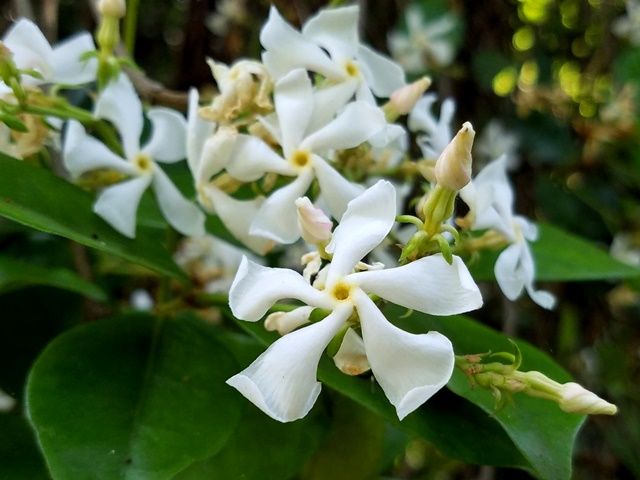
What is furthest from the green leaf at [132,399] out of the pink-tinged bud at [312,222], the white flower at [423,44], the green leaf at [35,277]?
the white flower at [423,44]

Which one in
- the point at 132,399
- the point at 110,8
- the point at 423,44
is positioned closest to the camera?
the point at 132,399

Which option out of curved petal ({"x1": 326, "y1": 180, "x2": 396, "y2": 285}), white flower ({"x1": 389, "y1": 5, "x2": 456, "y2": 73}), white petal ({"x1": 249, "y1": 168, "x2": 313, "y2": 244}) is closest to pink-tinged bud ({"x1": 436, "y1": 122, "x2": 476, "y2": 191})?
curved petal ({"x1": 326, "y1": 180, "x2": 396, "y2": 285})

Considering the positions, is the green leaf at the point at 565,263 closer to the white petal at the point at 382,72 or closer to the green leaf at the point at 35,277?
the white petal at the point at 382,72

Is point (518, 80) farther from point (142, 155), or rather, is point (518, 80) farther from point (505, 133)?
point (142, 155)

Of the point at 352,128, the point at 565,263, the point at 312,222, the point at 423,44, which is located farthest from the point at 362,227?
the point at 423,44

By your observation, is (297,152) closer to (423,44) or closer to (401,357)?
(401,357)

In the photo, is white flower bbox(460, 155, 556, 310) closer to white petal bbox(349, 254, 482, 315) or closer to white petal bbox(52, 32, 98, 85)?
white petal bbox(349, 254, 482, 315)
